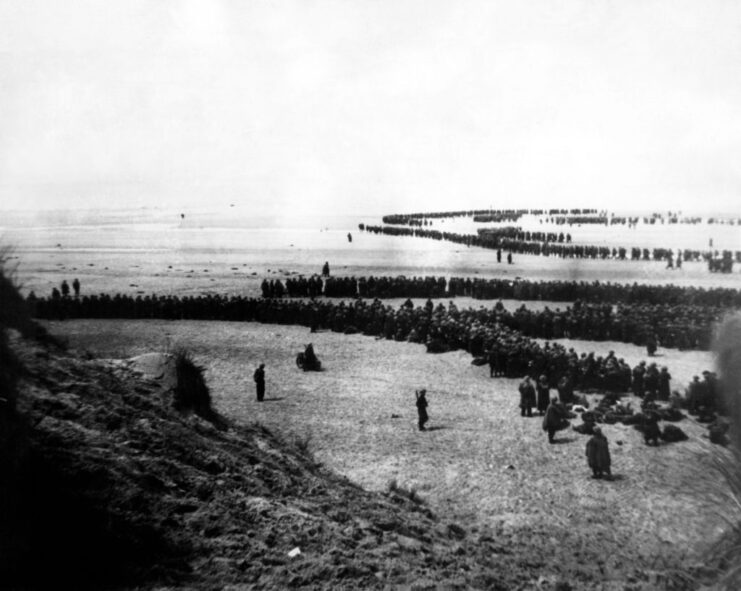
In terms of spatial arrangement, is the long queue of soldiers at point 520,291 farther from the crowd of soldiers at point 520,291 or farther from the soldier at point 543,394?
the soldier at point 543,394

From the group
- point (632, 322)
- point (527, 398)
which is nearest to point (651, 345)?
point (632, 322)

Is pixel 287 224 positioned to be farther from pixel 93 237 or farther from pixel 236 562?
pixel 236 562

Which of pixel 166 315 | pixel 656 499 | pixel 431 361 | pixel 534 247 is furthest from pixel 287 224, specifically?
pixel 656 499

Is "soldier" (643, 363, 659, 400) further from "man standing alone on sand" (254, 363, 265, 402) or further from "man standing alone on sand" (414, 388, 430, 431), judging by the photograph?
"man standing alone on sand" (254, 363, 265, 402)

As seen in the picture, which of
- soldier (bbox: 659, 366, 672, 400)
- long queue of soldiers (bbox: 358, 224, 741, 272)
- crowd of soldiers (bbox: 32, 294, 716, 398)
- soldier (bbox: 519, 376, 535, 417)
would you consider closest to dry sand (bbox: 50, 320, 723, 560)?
soldier (bbox: 519, 376, 535, 417)

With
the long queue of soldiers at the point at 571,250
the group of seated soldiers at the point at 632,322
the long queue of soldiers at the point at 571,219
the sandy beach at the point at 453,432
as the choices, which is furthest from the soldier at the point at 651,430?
the long queue of soldiers at the point at 571,219

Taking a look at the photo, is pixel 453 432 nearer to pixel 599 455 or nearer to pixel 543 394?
pixel 543 394

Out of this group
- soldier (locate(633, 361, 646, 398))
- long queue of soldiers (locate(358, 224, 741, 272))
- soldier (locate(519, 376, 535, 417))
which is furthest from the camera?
long queue of soldiers (locate(358, 224, 741, 272))
